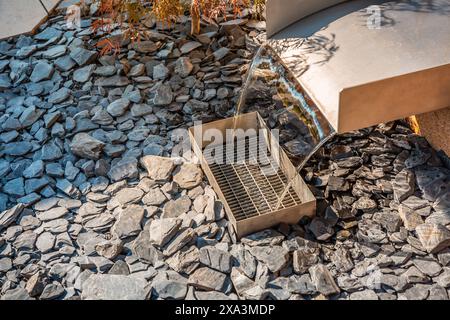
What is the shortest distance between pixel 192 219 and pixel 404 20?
1.11 m

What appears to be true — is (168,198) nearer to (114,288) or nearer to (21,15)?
(114,288)

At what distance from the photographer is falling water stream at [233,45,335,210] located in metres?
2.58

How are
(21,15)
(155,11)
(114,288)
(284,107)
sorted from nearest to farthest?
1. (114,288)
2. (284,107)
3. (155,11)
4. (21,15)

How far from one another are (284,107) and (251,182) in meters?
0.39

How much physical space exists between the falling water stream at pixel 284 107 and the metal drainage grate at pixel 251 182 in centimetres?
5

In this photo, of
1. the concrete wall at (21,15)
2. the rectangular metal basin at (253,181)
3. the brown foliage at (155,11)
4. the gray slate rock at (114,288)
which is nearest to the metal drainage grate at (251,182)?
the rectangular metal basin at (253,181)

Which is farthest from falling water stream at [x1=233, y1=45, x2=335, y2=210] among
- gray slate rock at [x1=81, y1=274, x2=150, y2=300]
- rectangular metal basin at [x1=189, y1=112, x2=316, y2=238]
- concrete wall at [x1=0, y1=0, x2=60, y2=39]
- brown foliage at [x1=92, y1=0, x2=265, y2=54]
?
concrete wall at [x1=0, y1=0, x2=60, y2=39]

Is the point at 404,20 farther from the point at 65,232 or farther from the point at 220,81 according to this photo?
the point at 65,232

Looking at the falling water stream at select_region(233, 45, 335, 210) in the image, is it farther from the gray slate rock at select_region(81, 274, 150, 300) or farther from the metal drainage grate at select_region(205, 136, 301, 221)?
the gray slate rock at select_region(81, 274, 150, 300)

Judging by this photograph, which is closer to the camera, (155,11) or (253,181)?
(253,181)

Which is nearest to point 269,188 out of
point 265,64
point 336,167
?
point 336,167

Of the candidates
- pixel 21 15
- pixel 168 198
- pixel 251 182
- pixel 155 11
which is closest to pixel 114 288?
pixel 168 198

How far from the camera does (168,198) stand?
2.67 metres
